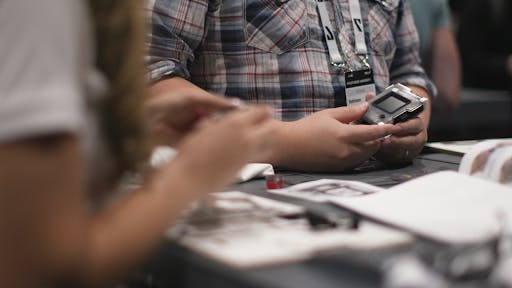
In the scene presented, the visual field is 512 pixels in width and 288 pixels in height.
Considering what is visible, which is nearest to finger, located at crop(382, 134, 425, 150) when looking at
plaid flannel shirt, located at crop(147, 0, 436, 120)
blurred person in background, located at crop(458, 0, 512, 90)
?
plaid flannel shirt, located at crop(147, 0, 436, 120)

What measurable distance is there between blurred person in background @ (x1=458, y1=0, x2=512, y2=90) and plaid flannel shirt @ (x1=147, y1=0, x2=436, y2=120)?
2.89 m

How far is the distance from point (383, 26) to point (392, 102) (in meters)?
0.40

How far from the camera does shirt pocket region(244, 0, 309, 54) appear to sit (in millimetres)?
1924

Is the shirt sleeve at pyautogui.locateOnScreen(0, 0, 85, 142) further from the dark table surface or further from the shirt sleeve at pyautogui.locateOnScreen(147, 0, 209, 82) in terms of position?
the shirt sleeve at pyautogui.locateOnScreen(147, 0, 209, 82)

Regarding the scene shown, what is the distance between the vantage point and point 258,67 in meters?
1.94

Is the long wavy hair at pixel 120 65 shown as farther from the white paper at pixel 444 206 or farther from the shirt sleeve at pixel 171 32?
the shirt sleeve at pixel 171 32

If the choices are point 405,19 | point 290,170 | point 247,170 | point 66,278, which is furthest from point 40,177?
point 405,19

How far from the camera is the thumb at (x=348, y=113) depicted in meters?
1.79

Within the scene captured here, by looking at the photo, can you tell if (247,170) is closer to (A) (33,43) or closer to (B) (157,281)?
(B) (157,281)

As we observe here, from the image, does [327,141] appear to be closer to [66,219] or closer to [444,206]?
[444,206]

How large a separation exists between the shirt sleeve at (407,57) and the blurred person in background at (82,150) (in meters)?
1.24

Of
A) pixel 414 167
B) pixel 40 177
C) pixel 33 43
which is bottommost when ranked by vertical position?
pixel 414 167

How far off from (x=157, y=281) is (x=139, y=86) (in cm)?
31

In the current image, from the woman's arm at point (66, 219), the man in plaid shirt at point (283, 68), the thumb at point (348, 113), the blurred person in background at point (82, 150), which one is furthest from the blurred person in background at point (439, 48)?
the woman's arm at point (66, 219)
